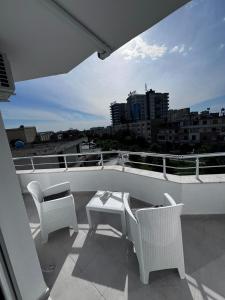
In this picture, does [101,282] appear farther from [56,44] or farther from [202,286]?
[56,44]

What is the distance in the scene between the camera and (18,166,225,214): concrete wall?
2.31m

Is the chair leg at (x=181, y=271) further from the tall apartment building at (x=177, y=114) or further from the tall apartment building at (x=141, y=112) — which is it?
the tall apartment building at (x=141, y=112)

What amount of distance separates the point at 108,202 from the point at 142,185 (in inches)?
33.8

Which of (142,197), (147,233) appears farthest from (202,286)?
(142,197)

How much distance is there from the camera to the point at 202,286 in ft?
4.50

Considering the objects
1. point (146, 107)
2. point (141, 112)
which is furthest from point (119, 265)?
point (146, 107)

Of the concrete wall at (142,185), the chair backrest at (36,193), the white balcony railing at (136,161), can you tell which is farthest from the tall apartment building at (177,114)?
the chair backrest at (36,193)

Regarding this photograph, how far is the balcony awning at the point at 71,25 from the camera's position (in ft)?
2.60

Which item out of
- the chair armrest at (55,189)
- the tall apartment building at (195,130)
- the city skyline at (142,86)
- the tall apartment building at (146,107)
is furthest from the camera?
the tall apartment building at (146,107)

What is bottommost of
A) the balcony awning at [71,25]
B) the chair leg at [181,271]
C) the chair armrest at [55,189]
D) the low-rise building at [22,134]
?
the chair leg at [181,271]

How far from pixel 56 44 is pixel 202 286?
2.41 m

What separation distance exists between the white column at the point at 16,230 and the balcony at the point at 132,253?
15.2 inches

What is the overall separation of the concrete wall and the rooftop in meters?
0.20

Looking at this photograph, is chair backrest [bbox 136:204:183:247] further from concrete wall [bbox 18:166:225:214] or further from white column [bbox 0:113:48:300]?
concrete wall [bbox 18:166:225:214]
